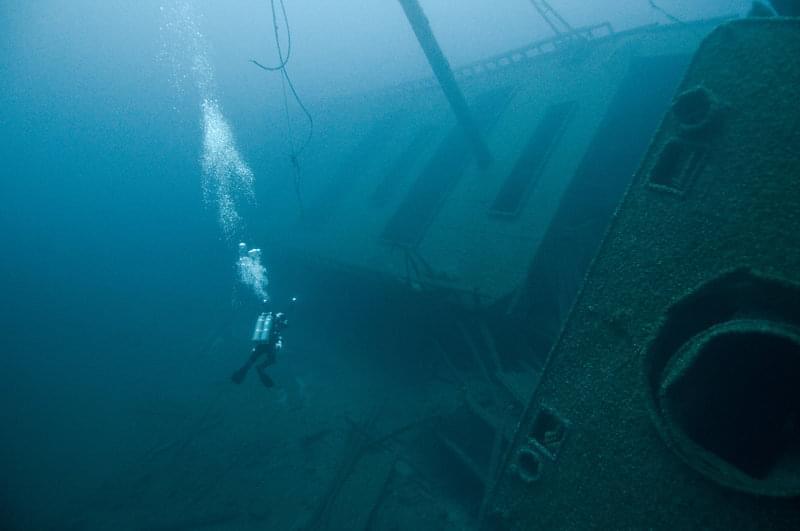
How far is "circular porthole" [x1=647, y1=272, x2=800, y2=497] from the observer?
57.2 inches

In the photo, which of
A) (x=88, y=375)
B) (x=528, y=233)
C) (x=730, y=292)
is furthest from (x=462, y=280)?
(x=88, y=375)

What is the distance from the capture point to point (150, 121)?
38.4 meters

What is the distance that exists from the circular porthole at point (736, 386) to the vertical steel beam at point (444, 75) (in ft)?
24.3

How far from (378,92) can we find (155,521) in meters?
14.9

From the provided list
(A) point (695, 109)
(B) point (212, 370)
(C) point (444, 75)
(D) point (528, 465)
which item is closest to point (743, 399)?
(D) point (528, 465)

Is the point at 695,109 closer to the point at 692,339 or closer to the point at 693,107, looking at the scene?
the point at 693,107

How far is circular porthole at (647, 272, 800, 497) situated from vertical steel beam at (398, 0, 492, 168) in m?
7.40

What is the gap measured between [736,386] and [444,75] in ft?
26.0

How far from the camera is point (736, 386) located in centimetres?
158

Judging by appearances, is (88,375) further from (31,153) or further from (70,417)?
(31,153)

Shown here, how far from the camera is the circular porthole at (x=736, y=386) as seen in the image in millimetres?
1452

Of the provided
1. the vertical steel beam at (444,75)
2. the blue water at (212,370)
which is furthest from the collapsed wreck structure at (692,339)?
the vertical steel beam at (444,75)

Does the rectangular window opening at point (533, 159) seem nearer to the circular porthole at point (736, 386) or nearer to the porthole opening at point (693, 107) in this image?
the porthole opening at point (693, 107)

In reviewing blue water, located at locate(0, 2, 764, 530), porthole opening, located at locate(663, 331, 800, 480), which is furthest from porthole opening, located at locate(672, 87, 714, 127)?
blue water, located at locate(0, 2, 764, 530)
